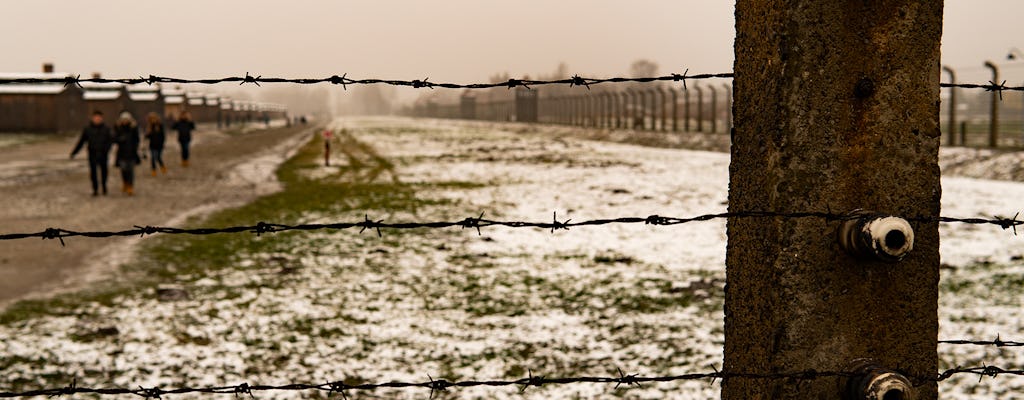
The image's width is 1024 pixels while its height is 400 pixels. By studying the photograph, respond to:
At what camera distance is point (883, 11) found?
2162 mm

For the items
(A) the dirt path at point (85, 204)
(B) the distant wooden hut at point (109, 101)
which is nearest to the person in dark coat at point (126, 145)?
(A) the dirt path at point (85, 204)

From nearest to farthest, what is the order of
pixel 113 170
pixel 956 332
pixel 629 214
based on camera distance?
1. pixel 956 332
2. pixel 629 214
3. pixel 113 170

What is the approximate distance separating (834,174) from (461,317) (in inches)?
208

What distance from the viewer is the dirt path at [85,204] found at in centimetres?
922

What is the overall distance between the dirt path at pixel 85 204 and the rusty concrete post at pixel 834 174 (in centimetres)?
770

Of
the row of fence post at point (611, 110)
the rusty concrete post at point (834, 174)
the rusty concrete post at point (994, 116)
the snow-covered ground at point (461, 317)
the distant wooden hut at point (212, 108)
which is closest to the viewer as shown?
the rusty concrete post at point (834, 174)

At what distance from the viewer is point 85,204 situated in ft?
50.5

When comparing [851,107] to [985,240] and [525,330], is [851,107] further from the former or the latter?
[985,240]

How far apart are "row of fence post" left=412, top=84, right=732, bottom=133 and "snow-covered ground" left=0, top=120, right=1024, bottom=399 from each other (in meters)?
9.19

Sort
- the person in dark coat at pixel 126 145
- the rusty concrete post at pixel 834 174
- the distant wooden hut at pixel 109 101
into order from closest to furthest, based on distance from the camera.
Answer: the rusty concrete post at pixel 834 174 → the person in dark coat at pixel 126 145 → the distant wooden hut at pixel 109 101

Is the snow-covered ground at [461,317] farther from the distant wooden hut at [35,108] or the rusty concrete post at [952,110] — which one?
the distant wooden hut at [35,108]

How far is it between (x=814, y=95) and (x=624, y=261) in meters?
7.52

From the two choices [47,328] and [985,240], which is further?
[985,240]

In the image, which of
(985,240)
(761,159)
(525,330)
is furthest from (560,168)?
(761,159)
